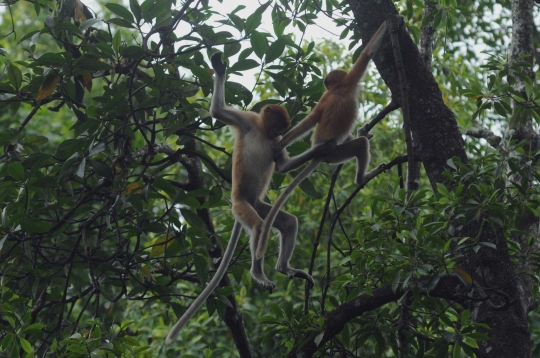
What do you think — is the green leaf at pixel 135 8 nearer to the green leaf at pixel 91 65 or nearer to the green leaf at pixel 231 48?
the green leaf at pixel 91 65

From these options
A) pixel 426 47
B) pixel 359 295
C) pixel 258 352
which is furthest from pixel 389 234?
pixel 258 352

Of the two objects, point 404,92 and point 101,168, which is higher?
point 101,168

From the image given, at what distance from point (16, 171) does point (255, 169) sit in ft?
4.91

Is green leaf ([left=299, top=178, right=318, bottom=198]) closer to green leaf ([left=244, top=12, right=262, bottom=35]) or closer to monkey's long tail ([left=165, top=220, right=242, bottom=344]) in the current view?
monkey's long tail ([left=165, top=220, right=242, bottom=344])

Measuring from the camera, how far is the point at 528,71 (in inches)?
193

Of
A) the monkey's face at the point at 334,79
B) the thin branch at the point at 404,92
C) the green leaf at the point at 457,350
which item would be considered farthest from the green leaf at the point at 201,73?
the green leaf at the point at 457,350

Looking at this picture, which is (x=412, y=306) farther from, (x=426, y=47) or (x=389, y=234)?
(x=426, y=47)

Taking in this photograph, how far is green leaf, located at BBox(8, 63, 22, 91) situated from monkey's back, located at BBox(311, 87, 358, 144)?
75.0 inches

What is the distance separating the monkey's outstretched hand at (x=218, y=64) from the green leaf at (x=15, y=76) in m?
1.26

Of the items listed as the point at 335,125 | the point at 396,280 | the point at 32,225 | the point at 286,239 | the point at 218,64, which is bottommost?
the point at 396,280

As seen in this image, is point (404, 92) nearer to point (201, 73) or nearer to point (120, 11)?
point (201, 73)

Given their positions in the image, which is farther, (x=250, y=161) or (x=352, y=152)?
(x=250, y=161)

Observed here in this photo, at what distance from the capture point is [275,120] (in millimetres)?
4262

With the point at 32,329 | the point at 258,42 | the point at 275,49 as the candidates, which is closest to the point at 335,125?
the point at 275,49
